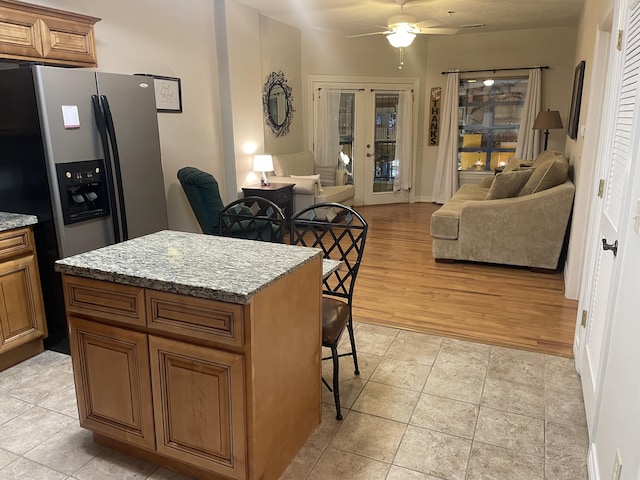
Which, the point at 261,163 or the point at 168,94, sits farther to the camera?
the point at 261,163

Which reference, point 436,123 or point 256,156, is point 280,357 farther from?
point 436,123

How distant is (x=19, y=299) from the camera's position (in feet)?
9.07

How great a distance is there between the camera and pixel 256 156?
5621 millimetres

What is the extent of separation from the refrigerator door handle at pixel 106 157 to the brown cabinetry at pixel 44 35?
1.42ft

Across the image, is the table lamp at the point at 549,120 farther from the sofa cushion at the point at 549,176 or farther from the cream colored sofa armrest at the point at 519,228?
the cream colored sofa armrest at the point at 519,228

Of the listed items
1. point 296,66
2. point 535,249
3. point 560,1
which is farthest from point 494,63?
point 535,249

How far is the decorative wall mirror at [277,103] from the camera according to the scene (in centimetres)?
627

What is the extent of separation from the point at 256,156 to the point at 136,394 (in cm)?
410

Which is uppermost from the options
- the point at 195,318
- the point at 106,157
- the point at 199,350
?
the point at 106,157

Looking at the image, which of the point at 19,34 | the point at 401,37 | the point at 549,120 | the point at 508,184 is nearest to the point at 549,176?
the point at 508,184

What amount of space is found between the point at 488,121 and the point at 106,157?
6397 mm

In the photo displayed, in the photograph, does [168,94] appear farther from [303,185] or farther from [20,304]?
[20,304]

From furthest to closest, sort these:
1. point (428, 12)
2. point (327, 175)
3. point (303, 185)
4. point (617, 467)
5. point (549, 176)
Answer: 1. point (327, 175)
2. point (303, 185)
3. point (428, 12)
4. point (549, 176)
5. point (617, 467)

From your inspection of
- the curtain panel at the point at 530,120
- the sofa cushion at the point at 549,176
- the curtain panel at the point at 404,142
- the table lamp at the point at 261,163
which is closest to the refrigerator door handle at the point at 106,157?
the table lamp at the point at 261,163
